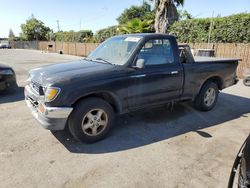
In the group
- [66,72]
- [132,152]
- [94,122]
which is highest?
[66,72]

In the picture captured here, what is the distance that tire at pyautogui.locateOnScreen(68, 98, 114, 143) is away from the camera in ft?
11.8

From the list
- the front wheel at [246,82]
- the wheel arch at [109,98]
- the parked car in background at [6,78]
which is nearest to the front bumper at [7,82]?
the parked car in background at [6,78]

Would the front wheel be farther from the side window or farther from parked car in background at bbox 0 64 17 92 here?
parked car in background at bbox 0 64 17 92

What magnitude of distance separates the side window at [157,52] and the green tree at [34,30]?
5118 centimetres

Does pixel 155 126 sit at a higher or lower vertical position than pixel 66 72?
lower

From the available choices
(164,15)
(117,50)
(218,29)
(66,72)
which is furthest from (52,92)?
(164,15)

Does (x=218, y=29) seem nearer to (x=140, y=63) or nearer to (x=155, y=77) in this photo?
(x=155, y=77)

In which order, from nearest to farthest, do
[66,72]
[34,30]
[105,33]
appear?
[66,72] < [105,33] < [34,30]

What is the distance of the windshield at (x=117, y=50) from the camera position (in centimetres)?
416

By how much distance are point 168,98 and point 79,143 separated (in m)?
2.04

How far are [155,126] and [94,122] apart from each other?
4.70ft

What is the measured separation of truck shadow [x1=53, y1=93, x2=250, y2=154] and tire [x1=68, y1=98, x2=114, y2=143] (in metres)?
0.17

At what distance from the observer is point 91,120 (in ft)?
12.3

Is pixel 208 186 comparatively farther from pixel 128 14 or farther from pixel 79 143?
pixel 128 14
